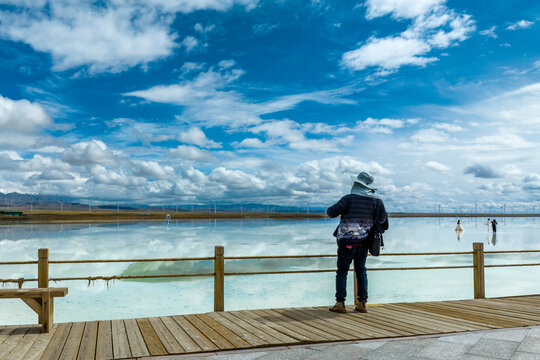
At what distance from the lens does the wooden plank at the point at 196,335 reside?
4.88 metres

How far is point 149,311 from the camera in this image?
14.5 m

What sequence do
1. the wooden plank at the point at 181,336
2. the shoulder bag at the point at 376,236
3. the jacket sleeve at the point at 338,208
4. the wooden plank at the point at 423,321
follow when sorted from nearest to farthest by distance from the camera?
the wooden plank at the point at 181,336 → the wooden plank at the point at 423,321 → the jacket sleeve at the point at 338,208 → the shoulder bag at the point at 376,236

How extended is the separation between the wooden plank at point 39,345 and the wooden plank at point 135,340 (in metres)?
0.86

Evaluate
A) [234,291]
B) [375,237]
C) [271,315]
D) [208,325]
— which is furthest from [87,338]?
[234,291]

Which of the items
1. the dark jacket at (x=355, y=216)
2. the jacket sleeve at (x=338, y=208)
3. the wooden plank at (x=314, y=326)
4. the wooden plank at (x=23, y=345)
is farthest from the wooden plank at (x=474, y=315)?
the wooden plank at (x=23, y=345)

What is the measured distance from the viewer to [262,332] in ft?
17.9

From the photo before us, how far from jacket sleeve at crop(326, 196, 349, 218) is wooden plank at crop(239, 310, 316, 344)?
1.60 meters

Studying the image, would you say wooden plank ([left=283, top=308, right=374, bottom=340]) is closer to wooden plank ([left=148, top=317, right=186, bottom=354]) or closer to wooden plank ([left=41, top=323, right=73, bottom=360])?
wooden plank ([left=148, top=317, right=186, bottom=354])

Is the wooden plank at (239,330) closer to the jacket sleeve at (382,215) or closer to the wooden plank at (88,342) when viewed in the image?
the wooden plank at (88,342)

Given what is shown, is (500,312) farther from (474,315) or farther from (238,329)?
(238,329)

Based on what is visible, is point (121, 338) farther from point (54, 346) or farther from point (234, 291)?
Result: point (234, 291)

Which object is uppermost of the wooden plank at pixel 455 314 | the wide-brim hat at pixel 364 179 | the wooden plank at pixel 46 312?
the wide-brim hat at pixel 364 179

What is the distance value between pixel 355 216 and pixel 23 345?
167 inches

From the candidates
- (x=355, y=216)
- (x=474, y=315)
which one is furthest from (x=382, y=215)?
(x=474, y=315)
